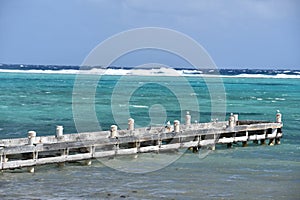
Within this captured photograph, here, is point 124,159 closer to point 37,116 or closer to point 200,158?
point 200,158

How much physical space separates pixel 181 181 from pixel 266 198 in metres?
3.67

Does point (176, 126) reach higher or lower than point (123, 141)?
higher

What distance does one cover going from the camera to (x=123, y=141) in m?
30.9

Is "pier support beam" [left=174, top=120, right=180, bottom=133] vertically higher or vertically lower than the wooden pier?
higher

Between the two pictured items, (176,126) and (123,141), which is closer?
(123,141)

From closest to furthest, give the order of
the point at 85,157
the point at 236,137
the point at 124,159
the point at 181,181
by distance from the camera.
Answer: the point at 181,181, the point at 85,157, the point at 124,159, the point at 236,137

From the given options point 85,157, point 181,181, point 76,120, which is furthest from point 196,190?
point 76,120

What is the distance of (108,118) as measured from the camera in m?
55.0

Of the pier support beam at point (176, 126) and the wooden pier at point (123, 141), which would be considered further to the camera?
the pier support beam at point (176, 126)

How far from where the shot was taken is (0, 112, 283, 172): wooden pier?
1073 inches

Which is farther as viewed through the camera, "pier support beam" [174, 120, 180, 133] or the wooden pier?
"pier support beam" [174, 120, 180, 133]

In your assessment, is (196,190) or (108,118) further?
(108,118)

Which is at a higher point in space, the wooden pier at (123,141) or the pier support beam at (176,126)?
the pier support beam at (176,126)

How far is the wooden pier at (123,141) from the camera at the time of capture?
89.4ft
